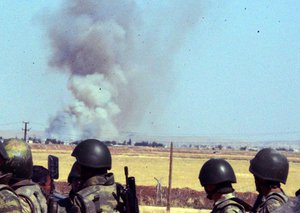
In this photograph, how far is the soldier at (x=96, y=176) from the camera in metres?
6.16

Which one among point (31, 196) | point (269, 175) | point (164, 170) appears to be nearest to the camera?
point (31, 196)

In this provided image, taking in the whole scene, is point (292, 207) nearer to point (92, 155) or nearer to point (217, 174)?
point (217, 174)

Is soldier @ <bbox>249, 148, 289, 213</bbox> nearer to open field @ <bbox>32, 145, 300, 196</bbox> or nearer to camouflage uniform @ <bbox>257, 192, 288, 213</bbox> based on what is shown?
camouflage uniform @ <bbox>257, 192, 288, 213</bbox>

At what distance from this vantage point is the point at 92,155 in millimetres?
6332

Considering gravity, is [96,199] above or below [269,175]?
below

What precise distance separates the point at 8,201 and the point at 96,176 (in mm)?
1910

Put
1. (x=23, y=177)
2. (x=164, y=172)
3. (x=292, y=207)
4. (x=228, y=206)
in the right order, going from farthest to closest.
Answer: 1. (x=164, y=172)
2. (x=23, y=177)
3. (x=228, y=206)
4. (x=292, y=207)

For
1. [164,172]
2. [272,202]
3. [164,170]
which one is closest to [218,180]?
[272,202]

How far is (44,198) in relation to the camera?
19.7 ft

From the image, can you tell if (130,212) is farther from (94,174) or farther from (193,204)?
(193,204)

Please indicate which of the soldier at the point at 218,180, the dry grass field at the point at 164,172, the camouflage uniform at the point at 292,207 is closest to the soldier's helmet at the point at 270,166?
the soldier at the point at 218,180

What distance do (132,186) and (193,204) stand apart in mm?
18070

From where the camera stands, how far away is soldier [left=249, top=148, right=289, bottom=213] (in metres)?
6.19

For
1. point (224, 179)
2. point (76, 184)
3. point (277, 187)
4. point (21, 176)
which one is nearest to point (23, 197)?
point (21, 176)
